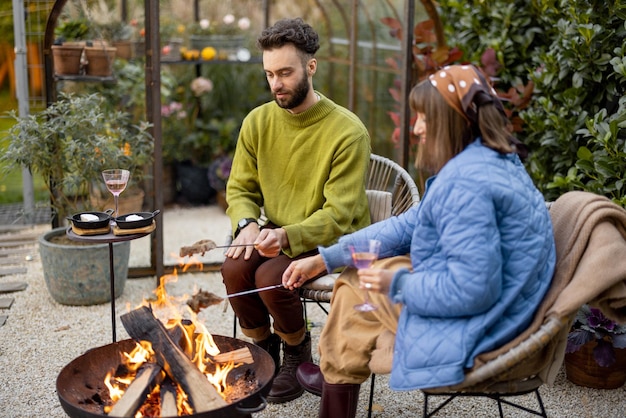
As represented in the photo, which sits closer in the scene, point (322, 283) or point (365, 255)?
point (365, 255)

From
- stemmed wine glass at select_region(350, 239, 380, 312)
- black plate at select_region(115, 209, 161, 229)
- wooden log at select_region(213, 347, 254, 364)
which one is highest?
stemmed wine glass at select_region(350, 239, 380, 312)

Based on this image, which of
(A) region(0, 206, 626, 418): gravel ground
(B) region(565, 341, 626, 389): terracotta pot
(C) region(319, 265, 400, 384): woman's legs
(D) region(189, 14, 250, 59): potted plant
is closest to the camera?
(C) region(319, 265, 400, 384): woman's legs

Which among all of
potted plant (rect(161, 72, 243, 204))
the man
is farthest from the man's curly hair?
potted plant (rect(161, 72, 243, 204))

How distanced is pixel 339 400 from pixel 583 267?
37.5 inches

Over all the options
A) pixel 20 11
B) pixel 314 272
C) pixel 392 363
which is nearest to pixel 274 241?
pixel 314 272

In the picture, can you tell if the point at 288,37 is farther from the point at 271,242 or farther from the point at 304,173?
the point at 271,242

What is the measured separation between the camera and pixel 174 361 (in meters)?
2.62

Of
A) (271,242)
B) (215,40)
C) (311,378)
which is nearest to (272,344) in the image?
(311,378)

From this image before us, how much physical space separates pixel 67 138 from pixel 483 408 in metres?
2.65

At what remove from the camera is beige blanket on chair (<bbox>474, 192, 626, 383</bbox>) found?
7.44 ft

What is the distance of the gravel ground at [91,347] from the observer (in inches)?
129

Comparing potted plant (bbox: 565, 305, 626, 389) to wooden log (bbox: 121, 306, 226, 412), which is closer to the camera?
wooden log (bbox: 121, 306, 226, 412)

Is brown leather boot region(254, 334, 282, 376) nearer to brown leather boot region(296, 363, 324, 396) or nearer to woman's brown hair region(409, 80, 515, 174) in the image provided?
brown leather boot region(296, 363, 324, 396)

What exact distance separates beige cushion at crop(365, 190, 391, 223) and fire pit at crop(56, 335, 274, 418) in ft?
3.21
